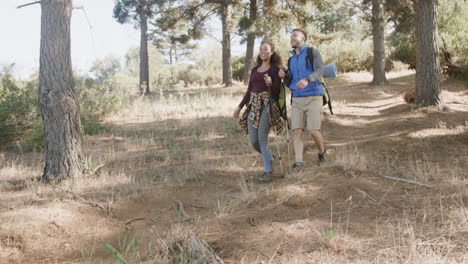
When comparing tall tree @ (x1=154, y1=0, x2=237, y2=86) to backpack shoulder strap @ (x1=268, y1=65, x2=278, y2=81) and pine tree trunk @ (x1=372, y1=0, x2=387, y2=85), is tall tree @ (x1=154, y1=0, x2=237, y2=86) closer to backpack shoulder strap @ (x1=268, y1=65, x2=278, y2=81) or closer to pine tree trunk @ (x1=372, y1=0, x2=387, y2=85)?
pine tree trunk @ (x1=372, y1=0, x2=387, y2=85)

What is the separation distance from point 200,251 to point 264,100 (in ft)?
8.79

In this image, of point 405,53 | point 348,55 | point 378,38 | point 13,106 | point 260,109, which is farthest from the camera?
point 348,55

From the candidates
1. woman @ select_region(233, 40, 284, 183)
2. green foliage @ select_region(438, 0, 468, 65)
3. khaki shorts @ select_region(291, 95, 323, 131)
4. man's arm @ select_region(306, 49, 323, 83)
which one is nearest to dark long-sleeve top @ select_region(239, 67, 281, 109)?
woman @ select_region(233, 40, 284, 183)

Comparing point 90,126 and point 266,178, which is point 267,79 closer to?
point 266,178

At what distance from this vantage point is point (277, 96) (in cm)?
482

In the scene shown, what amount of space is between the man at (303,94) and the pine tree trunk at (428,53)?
442 centimetres

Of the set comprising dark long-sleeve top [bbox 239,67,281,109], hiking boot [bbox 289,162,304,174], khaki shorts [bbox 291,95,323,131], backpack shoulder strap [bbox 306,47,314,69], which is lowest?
hiking boot [bbox 289,162,304,174]

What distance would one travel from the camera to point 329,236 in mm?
2627

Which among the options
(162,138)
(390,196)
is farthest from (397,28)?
(390,196)

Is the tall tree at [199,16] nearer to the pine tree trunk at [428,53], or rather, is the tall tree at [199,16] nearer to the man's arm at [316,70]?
the pine tree trunk at [428,53]

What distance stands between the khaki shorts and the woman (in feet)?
0.85

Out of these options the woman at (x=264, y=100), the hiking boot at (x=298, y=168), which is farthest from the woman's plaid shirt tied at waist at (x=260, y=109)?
the hiking boot at (x=298, y=168)

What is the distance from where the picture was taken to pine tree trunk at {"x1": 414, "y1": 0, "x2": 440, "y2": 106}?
7.71 metres

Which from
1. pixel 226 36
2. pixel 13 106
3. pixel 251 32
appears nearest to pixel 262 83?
pixel 13 106
